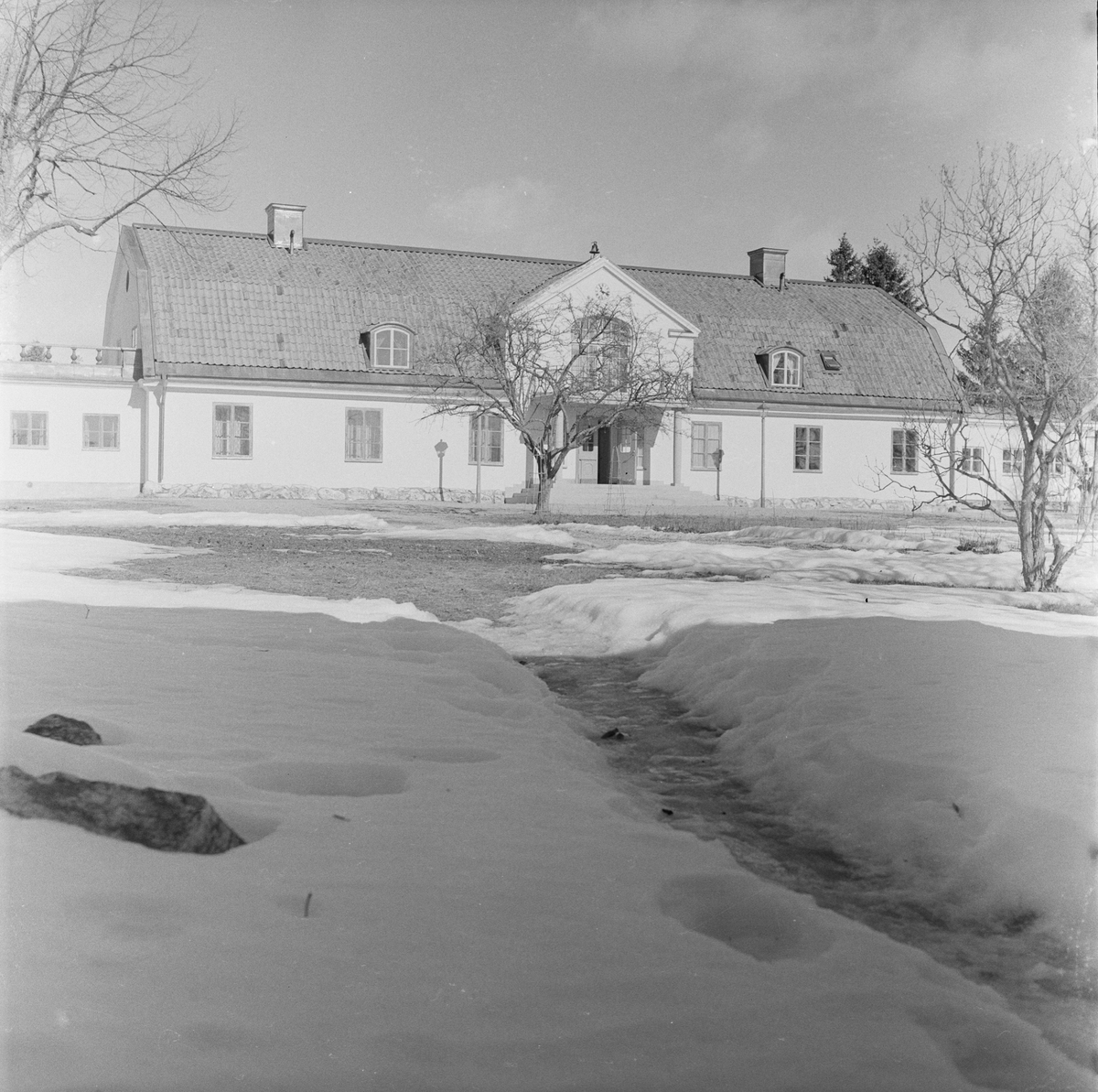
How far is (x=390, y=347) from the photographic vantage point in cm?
3064

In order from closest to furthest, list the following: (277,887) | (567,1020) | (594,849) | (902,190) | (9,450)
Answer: (567,1020) < (277,887) < (594,849) < (902,190) < (9,450)

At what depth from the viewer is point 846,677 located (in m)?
5.53

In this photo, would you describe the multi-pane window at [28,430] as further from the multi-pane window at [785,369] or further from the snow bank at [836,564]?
the snow bank at [836,564]

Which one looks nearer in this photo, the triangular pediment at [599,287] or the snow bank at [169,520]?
the snow bank at [169,520]

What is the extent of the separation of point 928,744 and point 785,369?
100.0 ft

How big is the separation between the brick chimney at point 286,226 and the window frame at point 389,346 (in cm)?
380

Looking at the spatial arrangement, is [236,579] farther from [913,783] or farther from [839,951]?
[839,951]

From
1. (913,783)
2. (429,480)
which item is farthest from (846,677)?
(429,480)

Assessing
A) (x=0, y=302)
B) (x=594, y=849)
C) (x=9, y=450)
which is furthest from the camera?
(x=9, y=450)

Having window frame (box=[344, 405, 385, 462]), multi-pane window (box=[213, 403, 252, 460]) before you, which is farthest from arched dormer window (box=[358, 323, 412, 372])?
multi-pane window (box=[213, 403, 252, 460])

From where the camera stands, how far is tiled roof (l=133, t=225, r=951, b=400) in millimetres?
29578

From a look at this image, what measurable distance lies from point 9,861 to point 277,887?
575 mm

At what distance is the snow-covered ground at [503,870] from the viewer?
2109mm

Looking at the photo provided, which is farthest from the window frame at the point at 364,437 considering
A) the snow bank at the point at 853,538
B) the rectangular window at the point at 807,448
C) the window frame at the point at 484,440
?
the snow bank at the point at 853,538
